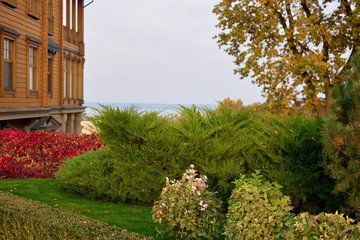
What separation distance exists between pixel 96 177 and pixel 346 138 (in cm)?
510

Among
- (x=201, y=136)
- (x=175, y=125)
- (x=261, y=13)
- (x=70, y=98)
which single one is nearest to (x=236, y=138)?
(x=201, y=136)

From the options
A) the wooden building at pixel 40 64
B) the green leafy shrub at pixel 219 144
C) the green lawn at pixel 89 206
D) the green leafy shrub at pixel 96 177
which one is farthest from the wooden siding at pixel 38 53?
the green leafy shrub at pixel 219 144

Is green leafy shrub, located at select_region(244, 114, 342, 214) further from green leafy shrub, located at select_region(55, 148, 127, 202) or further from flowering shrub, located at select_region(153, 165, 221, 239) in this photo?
green leafy shrub, located at select_region(55, 148, 127, 202)

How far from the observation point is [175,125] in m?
7.39

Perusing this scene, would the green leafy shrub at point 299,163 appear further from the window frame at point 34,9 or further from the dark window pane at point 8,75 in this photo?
the window frame at point 34,9

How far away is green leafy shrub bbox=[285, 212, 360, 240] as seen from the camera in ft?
12.4

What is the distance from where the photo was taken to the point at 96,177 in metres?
7.75

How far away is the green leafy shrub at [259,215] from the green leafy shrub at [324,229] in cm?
40

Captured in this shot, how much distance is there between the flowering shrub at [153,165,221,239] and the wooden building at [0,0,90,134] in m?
11.6

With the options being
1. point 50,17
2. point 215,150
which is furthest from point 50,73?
point 215,150

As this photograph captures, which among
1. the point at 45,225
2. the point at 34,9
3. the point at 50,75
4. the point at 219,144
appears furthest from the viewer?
the point at 50,75

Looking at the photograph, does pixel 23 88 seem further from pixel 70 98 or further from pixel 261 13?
pixel 261 13

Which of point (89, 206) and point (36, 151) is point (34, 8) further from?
point (89, 206)

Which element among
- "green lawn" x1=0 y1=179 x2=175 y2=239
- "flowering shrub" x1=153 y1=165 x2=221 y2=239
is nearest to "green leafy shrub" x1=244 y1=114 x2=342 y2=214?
"flowering shrub" x1=153 y1=165 x2=221 y2=239
